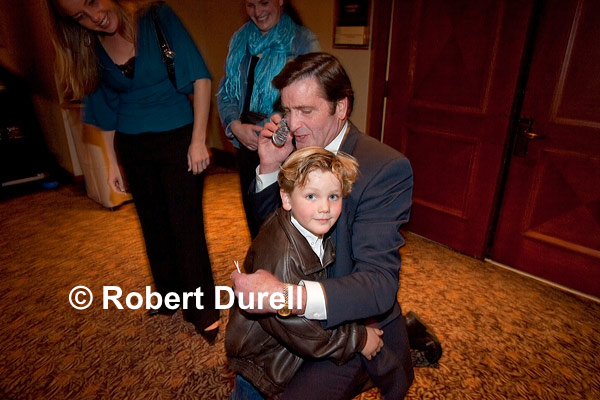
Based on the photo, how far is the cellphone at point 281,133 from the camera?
1328 millimetres

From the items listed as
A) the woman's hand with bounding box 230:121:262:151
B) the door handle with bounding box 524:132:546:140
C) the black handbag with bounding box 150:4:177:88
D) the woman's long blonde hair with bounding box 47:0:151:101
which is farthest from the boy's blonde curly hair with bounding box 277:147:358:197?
the door handle with bounding box 524:132:546:140

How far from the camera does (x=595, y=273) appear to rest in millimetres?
2463

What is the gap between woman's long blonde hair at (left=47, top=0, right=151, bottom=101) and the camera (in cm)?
154

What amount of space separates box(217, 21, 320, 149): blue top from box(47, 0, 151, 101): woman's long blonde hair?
0.54 metres

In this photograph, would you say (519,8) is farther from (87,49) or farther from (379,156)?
(87,49)

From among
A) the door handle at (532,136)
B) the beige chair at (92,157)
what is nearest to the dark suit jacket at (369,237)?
the door handle at (532,136)

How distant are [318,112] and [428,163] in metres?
2.05

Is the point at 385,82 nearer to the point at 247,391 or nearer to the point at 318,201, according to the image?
the point at 318,201

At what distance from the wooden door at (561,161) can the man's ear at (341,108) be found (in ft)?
5.77

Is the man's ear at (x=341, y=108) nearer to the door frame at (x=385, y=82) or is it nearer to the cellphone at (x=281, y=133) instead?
the cellphone at (x=281, y=133)

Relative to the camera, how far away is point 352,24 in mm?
3145

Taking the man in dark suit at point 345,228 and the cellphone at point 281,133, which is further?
the cellphone at point 281,133

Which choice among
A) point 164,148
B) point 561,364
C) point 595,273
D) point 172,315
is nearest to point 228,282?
point 172,315

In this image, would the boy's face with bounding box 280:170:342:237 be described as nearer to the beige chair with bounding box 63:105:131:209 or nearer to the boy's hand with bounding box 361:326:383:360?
the boy's hand with bounding box 361:326:383:360
